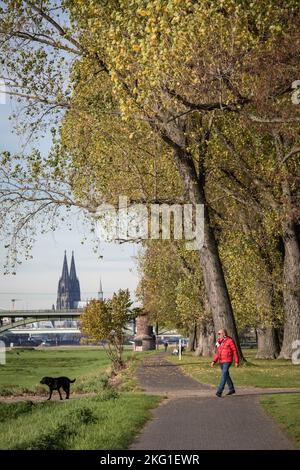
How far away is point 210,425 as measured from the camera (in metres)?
15.2

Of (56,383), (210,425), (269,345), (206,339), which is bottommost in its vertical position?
(210,425)

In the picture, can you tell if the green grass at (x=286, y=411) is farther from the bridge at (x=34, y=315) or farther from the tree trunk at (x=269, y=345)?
the bridge at (x=34, y=315)

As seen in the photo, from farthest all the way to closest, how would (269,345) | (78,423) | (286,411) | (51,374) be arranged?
1. (51,374)
2. (269,345)
3. (286,411)
4. (78,423)

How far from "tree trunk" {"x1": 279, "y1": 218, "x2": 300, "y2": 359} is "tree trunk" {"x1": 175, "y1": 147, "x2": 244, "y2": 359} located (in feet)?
Result: 19.9

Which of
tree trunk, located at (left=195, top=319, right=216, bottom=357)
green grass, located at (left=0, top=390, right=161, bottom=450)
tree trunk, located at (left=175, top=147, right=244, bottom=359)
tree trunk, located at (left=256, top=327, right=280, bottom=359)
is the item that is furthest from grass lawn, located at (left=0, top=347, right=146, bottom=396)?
tree trunk, located at (left=256, top=327, right=280, bottom=359)

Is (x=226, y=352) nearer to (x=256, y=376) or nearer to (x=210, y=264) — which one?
(x=256, y=376)

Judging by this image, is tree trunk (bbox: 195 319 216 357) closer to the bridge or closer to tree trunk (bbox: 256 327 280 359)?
tree trunk (bbox: 256 327 280 359)

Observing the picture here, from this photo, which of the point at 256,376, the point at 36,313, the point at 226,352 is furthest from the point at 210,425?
the point at 36,313

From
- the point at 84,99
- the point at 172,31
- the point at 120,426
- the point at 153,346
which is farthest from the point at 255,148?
the point at 153,346

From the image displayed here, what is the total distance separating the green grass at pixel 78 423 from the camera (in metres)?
13.1

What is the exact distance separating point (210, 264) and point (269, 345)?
54.1 ft

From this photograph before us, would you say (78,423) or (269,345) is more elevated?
(269,345)

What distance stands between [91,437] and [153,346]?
→ 10825 centimetres

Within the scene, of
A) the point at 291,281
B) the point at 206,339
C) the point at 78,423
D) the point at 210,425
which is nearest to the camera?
the point at 210,425
